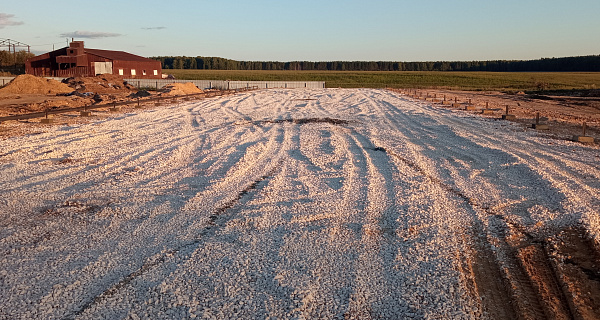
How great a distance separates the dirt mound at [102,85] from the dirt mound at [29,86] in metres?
1.76

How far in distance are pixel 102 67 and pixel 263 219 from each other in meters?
56.3

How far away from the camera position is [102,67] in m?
57.1

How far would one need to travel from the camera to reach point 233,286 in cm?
473

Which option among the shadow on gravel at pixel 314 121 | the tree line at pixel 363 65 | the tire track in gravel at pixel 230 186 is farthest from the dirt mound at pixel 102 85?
the tree line at pixel 363 65

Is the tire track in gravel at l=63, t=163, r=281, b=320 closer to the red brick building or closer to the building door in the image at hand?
Answer: the building door

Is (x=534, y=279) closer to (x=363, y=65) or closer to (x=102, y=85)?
(x=102, y=85)

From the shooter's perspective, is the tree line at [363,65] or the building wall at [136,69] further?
the tree line at [363,65]

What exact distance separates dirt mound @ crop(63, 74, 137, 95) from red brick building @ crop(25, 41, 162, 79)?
1248 cm

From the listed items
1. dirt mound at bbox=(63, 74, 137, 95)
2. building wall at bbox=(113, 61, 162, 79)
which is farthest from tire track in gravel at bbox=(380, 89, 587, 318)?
building wall at bbox=(113, 61, 162, 79)

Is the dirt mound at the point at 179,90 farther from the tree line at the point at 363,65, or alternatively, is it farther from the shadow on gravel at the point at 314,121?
the tree line at the point at 363,65

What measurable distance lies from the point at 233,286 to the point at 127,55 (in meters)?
65.5

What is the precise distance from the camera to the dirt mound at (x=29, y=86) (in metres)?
36.9

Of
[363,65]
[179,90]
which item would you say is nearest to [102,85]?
[179,90]

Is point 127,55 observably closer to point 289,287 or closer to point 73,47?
point 73,47
